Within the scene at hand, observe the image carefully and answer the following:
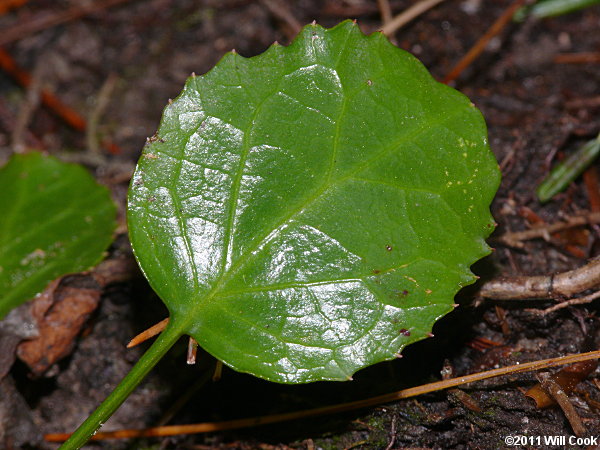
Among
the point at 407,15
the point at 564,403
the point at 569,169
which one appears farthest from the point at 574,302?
the point at 407,15

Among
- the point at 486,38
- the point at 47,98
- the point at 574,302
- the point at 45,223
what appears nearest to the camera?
the point at 574,302

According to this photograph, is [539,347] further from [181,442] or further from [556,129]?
[181,442]

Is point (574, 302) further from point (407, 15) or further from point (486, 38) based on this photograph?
point (407, 15)

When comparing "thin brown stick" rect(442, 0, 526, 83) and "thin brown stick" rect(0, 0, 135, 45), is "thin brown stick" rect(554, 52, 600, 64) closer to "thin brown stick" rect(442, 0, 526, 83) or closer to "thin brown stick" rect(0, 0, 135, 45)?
"thin brown stick" rect(442, 0, 526, 83)

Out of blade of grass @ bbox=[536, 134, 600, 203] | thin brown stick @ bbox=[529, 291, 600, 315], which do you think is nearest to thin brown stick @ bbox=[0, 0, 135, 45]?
blade of grass @ bbox=[536, 134, 600, 203]

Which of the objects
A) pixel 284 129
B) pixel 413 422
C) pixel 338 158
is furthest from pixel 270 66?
pixel 413 422

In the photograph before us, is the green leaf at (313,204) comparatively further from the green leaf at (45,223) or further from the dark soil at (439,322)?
the green leaf at (45,223)
